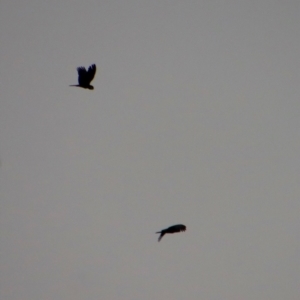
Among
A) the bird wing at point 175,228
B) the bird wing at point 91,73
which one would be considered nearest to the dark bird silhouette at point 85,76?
the bird wing at point 91,73

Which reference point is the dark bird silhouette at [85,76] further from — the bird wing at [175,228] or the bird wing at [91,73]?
the bird wing at [175,228]

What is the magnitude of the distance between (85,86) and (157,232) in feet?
10.6

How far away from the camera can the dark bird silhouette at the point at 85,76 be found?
30.7 m

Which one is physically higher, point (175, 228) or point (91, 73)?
point (91, 73)

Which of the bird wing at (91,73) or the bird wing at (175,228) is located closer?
the bird wing at (91,73)

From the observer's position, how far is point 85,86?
1217 inches

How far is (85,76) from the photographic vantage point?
30766mm

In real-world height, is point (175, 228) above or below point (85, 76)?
below

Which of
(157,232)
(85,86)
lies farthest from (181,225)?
(85,86)

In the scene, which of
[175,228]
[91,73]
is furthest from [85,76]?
[175,228]

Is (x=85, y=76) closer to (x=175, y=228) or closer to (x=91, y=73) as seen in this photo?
(x=91, y=73)

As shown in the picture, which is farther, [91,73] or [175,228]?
[175,228]

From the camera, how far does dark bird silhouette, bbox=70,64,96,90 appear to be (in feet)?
101

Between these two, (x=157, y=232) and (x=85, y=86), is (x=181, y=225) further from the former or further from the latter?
(x=85, y=86)
